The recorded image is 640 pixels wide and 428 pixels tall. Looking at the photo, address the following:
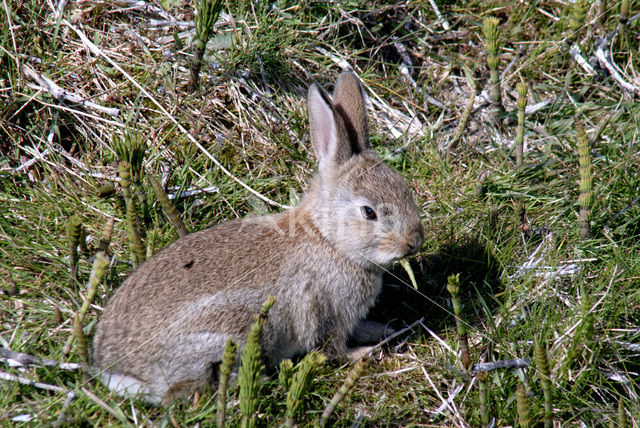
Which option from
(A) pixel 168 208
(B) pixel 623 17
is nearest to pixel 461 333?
(A) pixel 168 208

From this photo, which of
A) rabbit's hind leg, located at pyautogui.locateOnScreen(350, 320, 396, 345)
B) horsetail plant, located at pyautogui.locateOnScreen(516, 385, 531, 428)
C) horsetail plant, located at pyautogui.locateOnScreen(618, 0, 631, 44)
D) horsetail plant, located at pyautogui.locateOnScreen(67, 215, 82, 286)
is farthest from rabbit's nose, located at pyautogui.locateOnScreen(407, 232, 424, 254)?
horsetail plant, located at pyautogui.locateOnScreen(618, 0, 631, 44)

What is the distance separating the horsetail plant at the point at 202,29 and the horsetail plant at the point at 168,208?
1.22 m

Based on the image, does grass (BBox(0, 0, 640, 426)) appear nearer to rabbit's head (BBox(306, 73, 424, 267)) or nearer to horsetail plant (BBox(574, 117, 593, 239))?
horsetail plant (BBox(574, 117, 593, 239))

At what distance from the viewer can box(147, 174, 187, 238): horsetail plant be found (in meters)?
4.30

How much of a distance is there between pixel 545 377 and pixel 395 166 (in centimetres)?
246

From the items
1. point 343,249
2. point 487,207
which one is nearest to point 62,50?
point 343,249

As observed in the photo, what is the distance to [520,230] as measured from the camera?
4887 mm

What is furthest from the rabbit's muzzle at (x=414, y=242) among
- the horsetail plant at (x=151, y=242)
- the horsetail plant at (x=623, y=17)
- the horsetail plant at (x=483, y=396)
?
the horsetail plant at (x=623, y=17)

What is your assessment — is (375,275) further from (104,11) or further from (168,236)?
(104,11)

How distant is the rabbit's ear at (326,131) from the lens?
4.37 m

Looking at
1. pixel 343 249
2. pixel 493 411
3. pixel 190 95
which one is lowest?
pixel 493 411

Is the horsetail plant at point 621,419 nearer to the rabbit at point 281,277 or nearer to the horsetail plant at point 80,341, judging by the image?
the rabbit at point 281,277

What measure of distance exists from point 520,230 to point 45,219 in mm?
3391

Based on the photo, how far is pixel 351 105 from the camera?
4680mm
